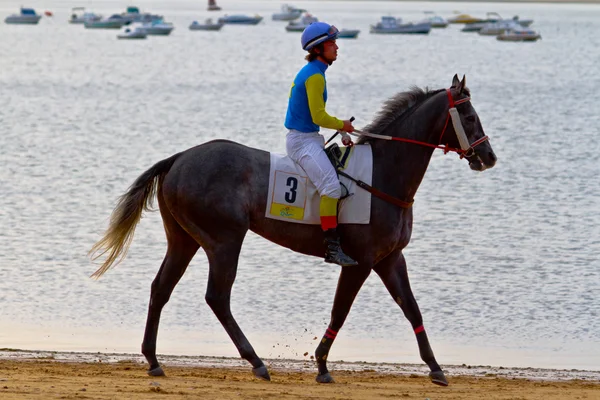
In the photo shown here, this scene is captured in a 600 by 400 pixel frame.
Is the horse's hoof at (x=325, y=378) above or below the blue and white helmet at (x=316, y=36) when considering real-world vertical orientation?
below

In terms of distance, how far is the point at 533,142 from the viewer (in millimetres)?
37125

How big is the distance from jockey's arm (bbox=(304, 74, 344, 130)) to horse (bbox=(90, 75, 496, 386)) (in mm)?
497

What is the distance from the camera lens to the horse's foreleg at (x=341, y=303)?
32.2ft

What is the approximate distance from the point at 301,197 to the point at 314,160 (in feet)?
1.07

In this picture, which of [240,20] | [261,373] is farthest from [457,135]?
[240,20]

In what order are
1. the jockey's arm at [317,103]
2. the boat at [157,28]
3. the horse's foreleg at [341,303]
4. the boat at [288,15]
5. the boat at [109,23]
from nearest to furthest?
the jockey's arm at [317,103] < the horse's foreleg at [341,303] < the boat at [157,28] < the boat at [109,23] < the boat at [288,15]

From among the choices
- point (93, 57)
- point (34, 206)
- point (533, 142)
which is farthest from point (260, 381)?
point (93, 57)

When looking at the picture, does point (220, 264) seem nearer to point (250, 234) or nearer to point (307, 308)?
point (307, 308)

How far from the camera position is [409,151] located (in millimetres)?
10023

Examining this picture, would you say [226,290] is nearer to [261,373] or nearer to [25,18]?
[261,373]

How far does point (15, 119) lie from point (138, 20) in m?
91.5

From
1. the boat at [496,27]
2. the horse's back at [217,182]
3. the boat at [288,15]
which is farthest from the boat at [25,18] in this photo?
the horse's back at [217,182]

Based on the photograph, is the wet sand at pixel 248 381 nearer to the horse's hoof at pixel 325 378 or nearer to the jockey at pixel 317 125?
the horse's hoof at pixel 325 378

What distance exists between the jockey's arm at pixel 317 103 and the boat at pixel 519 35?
367ft
